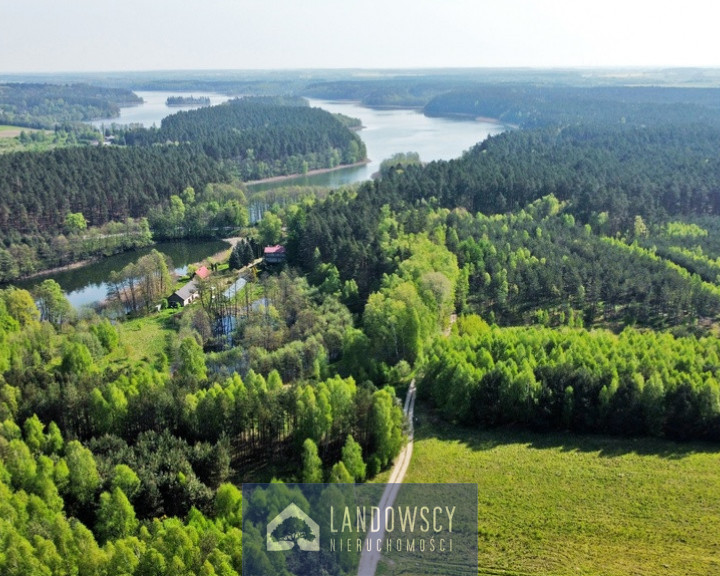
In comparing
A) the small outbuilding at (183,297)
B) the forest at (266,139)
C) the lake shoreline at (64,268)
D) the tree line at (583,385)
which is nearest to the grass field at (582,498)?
the tree line at (583,385)

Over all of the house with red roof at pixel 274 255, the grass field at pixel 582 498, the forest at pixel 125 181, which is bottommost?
the grass field at pixel 582 498

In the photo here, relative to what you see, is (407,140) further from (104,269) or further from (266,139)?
(104,269)

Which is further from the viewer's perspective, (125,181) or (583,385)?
(125,181)

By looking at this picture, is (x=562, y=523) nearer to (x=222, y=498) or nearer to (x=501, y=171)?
(x=222, y=498)

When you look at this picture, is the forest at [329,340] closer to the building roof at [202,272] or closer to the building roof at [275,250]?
the building roof at [202,272]

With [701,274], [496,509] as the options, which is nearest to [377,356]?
[496,509]

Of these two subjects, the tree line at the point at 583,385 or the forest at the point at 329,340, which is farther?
the tree line at the point at 583,385

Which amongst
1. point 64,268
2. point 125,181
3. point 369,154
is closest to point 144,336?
point 64,268
